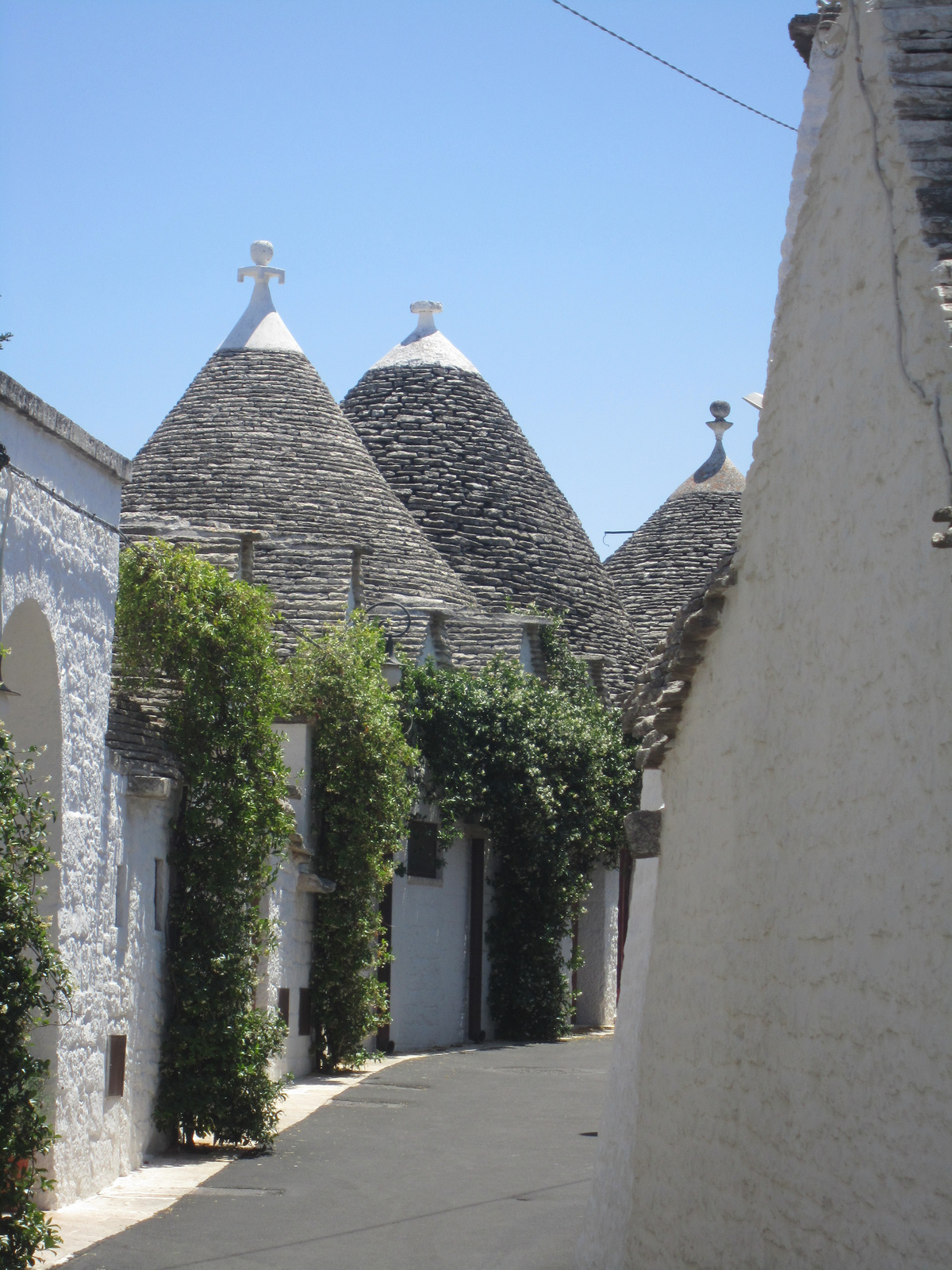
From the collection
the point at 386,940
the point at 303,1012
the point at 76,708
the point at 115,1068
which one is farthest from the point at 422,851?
the point at 76,708

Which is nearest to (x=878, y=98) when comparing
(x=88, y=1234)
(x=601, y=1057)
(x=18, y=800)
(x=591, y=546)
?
(x=18, y=800)

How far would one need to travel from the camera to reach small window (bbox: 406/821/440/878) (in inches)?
751

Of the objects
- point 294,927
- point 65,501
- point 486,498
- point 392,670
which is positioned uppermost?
point 486,498

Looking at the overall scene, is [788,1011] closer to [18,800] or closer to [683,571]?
[18,800]

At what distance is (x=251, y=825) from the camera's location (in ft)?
35.4

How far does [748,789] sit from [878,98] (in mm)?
2834

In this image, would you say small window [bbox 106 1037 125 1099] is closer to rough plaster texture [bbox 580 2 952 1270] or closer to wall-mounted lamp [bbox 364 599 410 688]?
rough plaster texture [bbox 580 2 952 1270]

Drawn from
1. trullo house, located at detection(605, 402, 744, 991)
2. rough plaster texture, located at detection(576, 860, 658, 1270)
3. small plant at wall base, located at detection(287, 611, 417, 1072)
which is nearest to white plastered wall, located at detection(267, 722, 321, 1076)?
small plant at wall base, located at detection(287, 611, 417, 1072)

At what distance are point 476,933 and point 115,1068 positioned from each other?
A: 38.3 ft

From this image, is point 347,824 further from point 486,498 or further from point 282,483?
point 486,498

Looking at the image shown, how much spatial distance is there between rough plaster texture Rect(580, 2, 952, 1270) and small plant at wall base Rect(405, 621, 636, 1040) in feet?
39.6

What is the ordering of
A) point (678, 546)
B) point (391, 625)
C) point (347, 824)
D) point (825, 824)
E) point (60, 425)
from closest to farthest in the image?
point (825, 824)
point (60, 425)
point (347, 824)
point (391, 625)
point (678, 546)

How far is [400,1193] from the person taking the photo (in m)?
9.48

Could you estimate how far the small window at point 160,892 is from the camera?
1023cm
